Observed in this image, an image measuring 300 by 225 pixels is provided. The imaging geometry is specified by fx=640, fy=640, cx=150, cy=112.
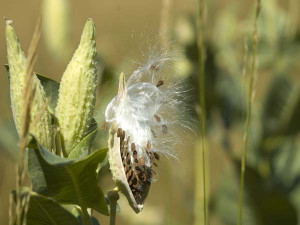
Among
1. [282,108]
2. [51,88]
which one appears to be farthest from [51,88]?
[282,108]

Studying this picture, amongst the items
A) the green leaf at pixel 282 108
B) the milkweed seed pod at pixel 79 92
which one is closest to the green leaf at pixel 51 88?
the milkweed seed pod at pixel 79 92

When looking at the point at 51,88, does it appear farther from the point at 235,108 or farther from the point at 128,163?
the point at 235,108

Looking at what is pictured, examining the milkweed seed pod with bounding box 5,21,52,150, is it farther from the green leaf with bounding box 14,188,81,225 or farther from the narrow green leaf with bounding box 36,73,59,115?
the narrow green leaf with bounding box 36,73,59,115

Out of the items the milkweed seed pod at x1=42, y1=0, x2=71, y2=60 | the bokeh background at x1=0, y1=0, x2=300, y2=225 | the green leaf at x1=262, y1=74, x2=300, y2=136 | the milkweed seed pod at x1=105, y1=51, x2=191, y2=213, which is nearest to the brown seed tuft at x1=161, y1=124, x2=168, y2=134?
the milkweed seed pod at x1=105, y1=51, x2=191, y2=213

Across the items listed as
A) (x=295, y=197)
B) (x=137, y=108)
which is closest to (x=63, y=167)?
(x=137, y=108)

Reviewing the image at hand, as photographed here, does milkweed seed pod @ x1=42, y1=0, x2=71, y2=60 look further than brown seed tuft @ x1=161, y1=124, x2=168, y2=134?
Yes

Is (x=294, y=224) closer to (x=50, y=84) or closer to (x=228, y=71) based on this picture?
(x=228, y=71)
